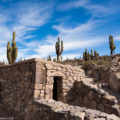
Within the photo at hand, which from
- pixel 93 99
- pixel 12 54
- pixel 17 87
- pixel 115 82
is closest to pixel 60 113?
pixel 93 99

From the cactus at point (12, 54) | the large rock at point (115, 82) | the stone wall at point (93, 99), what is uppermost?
the cactus at point (12, 54)

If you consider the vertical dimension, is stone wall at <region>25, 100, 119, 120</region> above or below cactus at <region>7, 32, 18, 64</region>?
below

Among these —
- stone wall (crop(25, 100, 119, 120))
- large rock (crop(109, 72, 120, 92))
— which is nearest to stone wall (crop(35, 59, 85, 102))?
stone wall (crop(25, 100, 119, 120))

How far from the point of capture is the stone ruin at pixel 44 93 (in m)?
4.11

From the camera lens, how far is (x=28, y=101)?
15.8ft

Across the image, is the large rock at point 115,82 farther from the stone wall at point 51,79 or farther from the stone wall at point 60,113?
the stone wall at point 60,113

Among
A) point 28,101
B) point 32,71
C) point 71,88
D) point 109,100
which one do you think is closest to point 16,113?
point 28,101

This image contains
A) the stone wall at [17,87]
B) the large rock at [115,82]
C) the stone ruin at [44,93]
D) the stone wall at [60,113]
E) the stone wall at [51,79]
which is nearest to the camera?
the stone wall at [60,113]

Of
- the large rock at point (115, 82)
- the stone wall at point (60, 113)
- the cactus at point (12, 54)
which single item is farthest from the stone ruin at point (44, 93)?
the cactus at point (12, 54)

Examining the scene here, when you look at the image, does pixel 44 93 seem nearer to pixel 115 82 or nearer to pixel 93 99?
pixel 93 99

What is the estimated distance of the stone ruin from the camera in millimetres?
4109

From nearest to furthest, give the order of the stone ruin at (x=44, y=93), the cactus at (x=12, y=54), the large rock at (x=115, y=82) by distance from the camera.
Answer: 1. the stone ruin at (x=44, y=93)
2. the large rock at (x=115, y=82)
3. the cactus at (x=12, y=54)

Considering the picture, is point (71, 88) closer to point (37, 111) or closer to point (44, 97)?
point (44, 97)

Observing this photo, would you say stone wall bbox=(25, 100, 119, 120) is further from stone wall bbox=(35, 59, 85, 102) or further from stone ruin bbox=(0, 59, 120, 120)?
stone wall bbox=(35, 59, 85, 102)
